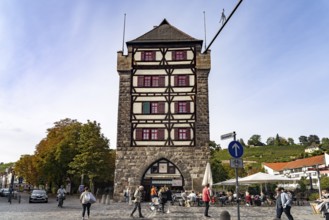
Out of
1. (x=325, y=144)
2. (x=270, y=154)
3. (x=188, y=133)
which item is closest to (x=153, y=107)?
(x=188, y=133)

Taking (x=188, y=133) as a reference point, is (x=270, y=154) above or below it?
above

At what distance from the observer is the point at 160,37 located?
1292 inches

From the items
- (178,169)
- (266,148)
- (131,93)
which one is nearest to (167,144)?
(178,169)

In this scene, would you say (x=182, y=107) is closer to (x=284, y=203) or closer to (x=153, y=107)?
(x=153, y=107)

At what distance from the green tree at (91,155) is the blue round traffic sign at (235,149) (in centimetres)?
3075

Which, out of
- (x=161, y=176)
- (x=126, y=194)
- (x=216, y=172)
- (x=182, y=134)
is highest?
(x=182, y=134)

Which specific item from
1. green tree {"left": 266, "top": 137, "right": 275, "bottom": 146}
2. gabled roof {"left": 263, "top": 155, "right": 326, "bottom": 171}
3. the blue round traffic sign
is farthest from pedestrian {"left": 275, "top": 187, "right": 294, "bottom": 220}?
green tree {"left": 266, "top": 137, "right": 275, "bottom": 146}

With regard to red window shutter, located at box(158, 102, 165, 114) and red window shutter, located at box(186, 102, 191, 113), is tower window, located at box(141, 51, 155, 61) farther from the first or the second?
red window shutter, located at box(186, 102, 191, 113)

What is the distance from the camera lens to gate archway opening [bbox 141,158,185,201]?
30.4 m

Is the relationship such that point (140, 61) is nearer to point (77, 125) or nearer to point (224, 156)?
point (77, 125)

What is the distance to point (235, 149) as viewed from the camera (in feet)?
31.8

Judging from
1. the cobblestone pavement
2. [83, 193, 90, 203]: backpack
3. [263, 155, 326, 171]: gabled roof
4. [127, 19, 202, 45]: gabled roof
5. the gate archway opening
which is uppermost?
[127, 19, 202, 45]: gabled roof

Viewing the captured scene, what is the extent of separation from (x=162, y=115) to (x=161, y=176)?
5.48 meters

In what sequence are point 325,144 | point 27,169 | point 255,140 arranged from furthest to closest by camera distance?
point 255,140
point 325,144
point 27,169
